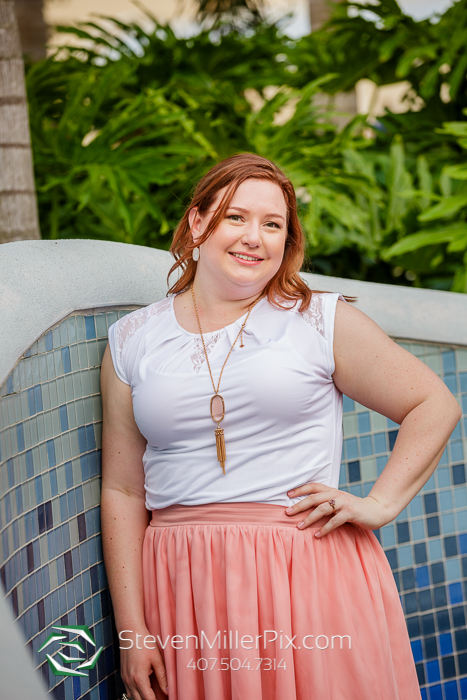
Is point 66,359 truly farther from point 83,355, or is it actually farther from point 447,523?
point 447,523

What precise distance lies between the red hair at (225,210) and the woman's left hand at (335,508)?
424 millimetres

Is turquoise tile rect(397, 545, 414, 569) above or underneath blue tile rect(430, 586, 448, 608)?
above

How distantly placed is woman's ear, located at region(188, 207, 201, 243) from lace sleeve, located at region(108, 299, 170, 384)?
0.62 feet

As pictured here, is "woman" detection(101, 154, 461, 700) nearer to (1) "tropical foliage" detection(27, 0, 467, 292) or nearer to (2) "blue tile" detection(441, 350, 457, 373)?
(2) "blue tile" detection(441, 350, 457, 373)

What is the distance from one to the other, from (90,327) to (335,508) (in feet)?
2.45

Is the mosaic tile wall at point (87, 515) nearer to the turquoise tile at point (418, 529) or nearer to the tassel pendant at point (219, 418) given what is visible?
the turquoise tile at point (418, 529)

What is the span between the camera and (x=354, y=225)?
11.1 ft

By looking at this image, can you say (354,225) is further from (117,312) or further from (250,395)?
(250,395)

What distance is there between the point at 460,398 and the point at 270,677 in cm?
121

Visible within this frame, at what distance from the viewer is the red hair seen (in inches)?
59.7

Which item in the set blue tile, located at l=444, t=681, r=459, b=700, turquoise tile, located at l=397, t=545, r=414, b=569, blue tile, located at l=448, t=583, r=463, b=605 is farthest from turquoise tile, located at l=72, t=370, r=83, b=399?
blue tile, located at l=444, t=681, r=459, b=700

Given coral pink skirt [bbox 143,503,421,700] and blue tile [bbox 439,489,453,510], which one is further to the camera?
blue tile [bbox 439,489,453,510]

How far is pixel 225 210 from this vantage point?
1503mm

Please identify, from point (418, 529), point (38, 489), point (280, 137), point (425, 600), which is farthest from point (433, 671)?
point (280, 137)
